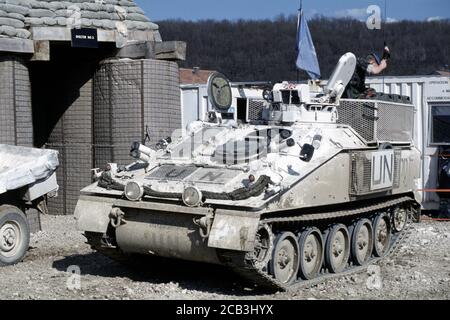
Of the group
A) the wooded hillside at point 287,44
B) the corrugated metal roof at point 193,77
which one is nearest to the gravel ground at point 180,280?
the wooded hillside at point 287,44

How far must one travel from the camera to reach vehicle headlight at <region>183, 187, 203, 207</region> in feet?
27.9

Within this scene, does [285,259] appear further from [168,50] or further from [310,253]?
[168,50]

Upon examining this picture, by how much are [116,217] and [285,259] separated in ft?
6.45

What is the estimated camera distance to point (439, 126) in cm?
1552

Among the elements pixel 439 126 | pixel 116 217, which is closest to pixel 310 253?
pixel 116 217

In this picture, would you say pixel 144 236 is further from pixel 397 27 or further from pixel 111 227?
pixel 397 27

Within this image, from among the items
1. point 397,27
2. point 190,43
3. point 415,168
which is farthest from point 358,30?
point 415,168

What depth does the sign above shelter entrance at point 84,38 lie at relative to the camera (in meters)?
13.7

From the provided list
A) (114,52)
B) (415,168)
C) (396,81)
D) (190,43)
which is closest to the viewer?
(415,168)

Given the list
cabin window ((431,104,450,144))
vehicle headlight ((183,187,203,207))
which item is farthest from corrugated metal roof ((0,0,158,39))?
vehicle headlight ((183,187,203,207))

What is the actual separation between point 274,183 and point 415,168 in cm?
430

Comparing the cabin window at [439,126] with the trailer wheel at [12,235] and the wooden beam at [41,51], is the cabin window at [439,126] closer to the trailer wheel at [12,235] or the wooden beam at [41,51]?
the wooden beam at [41,51]

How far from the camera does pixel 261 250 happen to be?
335 inches
